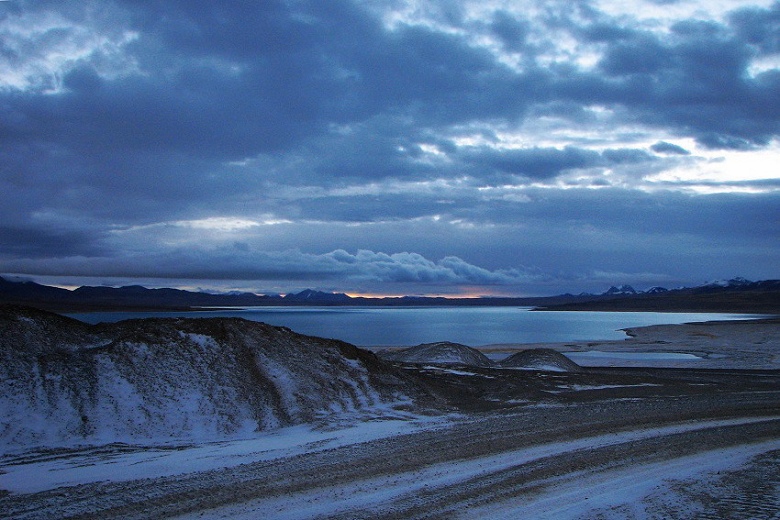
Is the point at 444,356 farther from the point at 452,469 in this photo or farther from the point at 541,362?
the point at 452,469

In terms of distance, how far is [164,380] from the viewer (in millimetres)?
17250

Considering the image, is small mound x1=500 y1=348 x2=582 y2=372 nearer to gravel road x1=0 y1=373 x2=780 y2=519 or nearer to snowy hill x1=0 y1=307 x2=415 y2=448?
→ snowy hill x1=0 y1=307 x2=415 y2=448

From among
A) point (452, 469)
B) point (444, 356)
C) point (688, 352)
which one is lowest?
point (688, 352)

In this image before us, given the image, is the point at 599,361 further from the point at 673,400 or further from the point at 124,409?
the point at 124,409

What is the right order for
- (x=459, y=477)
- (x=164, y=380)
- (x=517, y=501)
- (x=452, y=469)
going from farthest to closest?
1. (x=164, y=380)
2. (x=452, y=469)
3. (x=459, y=477)
4. (x=517, y=501)

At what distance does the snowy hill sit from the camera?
14.9 m

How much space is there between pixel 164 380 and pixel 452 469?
31.6 ft

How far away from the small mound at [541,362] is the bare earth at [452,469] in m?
15.3

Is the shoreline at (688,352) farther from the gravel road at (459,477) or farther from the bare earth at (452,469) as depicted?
the gravel road at (459,477)

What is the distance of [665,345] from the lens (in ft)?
202

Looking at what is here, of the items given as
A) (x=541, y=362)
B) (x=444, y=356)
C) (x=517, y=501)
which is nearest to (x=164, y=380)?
(x=517, y=501)

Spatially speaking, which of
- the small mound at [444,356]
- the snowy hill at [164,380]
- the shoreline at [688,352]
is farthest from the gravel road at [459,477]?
the shoreline at [688,352]

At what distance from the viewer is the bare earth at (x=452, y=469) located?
9.37m

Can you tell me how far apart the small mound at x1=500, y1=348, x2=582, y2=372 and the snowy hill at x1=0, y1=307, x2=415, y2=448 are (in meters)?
15.5
